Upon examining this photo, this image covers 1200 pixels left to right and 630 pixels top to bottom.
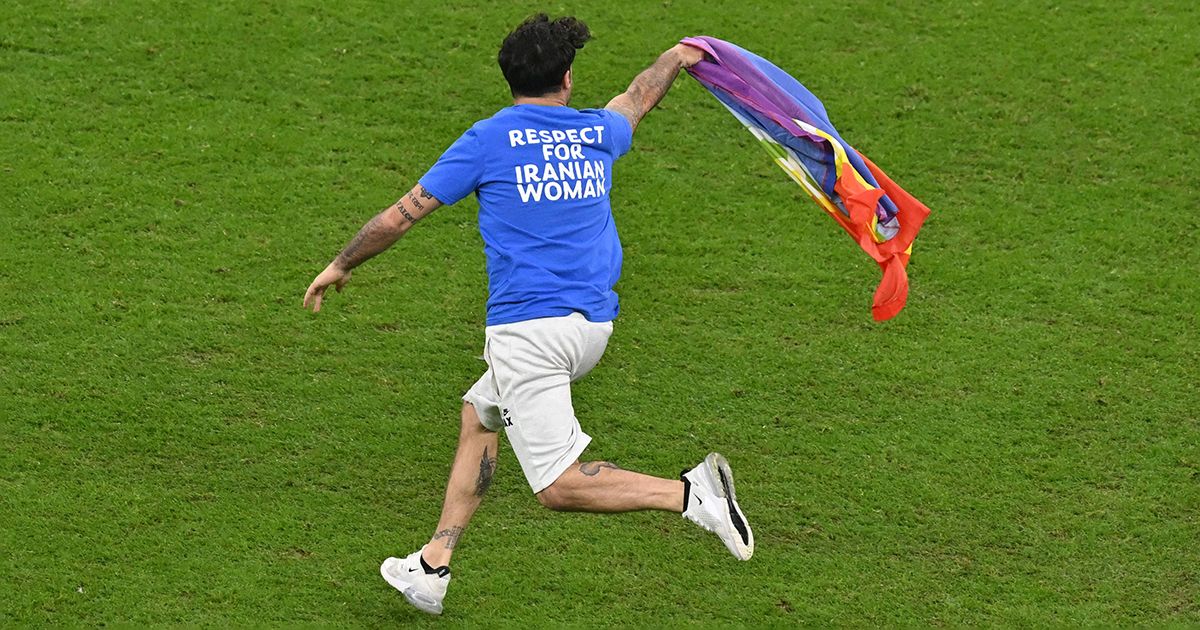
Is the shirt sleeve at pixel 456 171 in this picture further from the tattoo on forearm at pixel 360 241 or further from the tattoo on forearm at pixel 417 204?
the tattoo on forearm at pixel 360 241

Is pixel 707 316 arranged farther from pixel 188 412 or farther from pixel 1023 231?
pixel 188 412

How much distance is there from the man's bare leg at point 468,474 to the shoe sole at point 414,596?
0.60ft

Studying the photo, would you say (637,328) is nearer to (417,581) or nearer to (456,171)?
(417,581)

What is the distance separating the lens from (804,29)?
9.63 metres

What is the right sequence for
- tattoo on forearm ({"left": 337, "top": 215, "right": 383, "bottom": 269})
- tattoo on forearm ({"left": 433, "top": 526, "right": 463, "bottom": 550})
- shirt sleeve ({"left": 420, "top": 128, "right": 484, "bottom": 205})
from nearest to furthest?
shirt sleeve ({"left": 420, "top": 128, "right": 484, "bottom": 205}) < tattoo on forearm ({"left": 337, "top": 215, "right": 383, "bottom": 269}) < tattoo on forearm ({"left": 433, "top": 526, "right": 463, "bottom": 550})

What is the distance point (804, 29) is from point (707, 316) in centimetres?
262

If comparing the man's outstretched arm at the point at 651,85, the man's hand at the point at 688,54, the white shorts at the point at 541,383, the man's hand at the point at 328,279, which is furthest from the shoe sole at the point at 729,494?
the man's hand at the point at 688,54

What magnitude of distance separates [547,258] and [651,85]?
99 centimetres

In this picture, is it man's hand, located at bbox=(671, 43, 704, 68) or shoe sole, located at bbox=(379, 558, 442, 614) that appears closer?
shoe sole, located at bbox=(379, 558, 442, 614)

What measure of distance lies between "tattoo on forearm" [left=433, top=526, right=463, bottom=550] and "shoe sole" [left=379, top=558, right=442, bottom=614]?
0.70 ft

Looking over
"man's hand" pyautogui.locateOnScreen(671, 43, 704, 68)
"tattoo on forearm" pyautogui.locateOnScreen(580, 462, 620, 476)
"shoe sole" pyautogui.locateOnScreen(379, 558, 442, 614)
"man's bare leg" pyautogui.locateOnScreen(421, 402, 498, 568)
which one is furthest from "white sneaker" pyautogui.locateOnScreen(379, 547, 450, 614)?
"man's hand" pyautogui.locateOnScreen(671, 43, 704, 68)

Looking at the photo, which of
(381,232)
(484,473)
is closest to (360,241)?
(381,232)

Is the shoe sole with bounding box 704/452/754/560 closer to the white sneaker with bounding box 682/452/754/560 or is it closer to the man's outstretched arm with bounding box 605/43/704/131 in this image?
the white sneaker with bounding box 682/452/754/560

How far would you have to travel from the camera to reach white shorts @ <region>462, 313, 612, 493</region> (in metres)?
5.73
